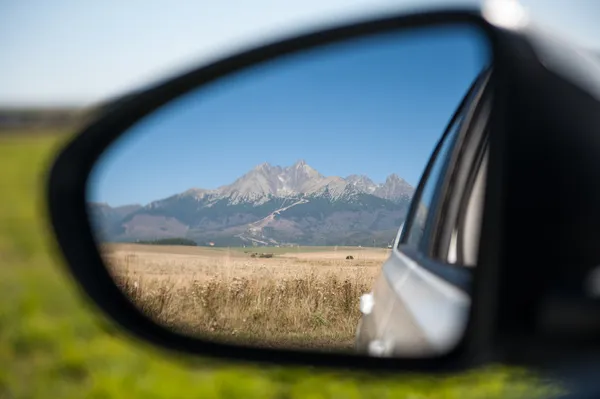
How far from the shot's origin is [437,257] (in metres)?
2.19

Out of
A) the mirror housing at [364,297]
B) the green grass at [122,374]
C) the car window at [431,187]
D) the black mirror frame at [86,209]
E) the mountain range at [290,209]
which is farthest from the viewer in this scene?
the green grass at [122,374]

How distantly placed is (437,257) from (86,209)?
38.2 inches

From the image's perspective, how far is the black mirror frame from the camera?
1484 millimetres

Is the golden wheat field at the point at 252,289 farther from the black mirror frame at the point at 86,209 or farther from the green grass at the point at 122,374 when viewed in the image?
the green grass at the point at 122,374

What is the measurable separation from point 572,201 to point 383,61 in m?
0.89

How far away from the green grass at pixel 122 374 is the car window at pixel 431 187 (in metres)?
0.60

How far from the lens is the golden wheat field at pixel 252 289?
6.15 feet

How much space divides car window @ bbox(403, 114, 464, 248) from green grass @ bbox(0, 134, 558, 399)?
60cm

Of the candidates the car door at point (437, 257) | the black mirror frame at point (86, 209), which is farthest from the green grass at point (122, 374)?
the black mirror frame at point (86, 209)

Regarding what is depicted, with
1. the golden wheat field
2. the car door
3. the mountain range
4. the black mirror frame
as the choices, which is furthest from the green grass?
the black mirror frame

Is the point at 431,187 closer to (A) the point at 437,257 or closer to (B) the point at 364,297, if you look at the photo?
(A) the point at 437,257

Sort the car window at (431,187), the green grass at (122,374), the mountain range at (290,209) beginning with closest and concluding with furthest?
the mountain range at (290,209) → the car window at (431,187) → the green grass at (122,374)

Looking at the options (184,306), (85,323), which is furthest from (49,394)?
(184,306)

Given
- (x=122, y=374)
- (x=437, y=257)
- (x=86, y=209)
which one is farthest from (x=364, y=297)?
(x=122, y=374)
